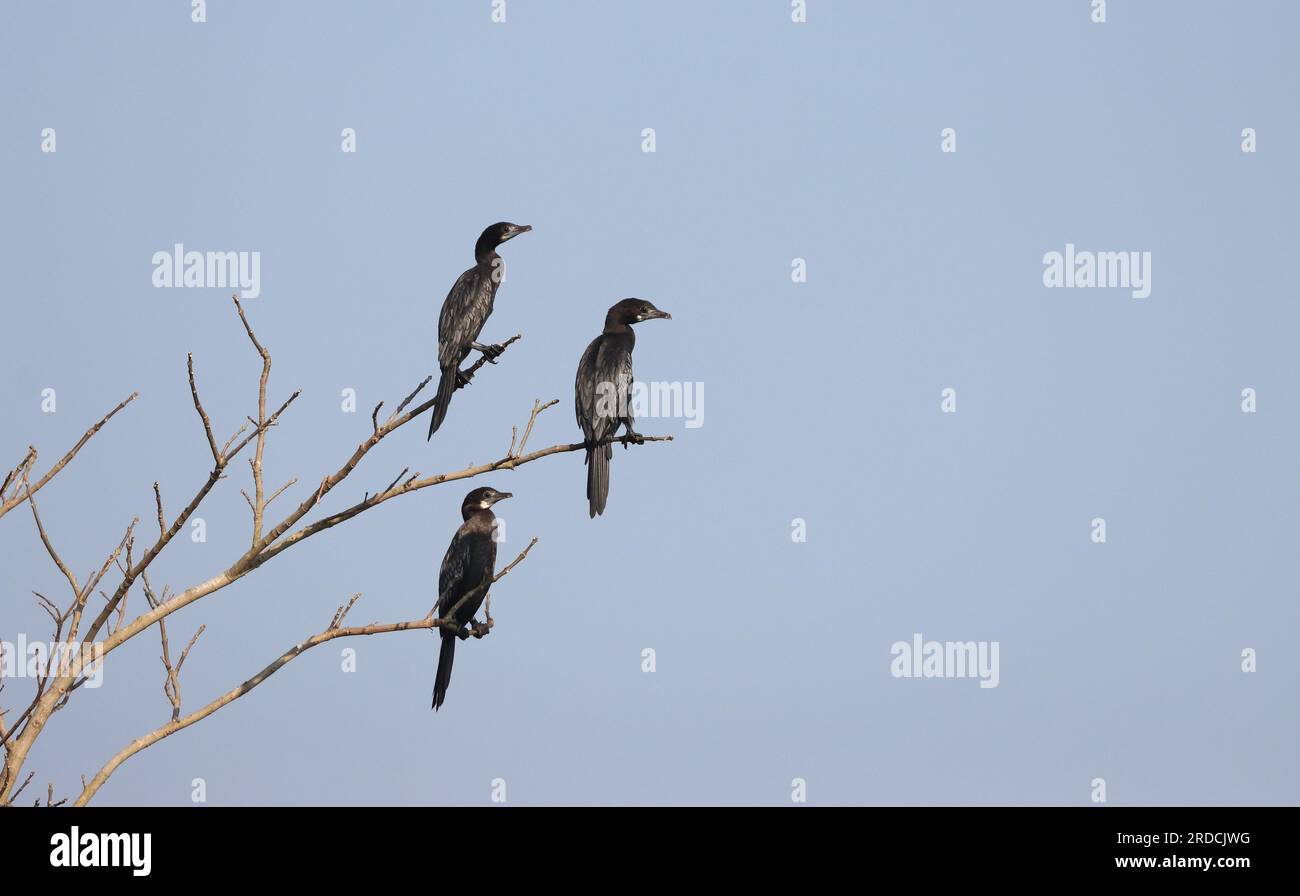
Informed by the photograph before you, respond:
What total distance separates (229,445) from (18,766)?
1447mm

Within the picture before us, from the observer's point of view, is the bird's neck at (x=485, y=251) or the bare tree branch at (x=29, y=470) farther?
the bird's neck at (x=485, y=251)

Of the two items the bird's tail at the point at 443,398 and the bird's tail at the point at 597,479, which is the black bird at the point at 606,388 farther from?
the bird's tail at the point at 443,398

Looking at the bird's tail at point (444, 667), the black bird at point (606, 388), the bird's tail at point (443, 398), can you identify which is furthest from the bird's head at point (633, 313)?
the bird's tail at point (444, 667)

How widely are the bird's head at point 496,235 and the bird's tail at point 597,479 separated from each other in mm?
1972

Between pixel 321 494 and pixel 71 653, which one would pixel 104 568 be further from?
pixel 321 494

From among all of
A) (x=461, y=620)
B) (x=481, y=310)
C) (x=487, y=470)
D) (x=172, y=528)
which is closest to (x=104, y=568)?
(x=172, y=528)

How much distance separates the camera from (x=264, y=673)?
5.69 meters

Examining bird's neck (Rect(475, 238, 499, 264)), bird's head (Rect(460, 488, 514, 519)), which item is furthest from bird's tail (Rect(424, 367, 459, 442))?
bird's neck (Rect(475, 238, 499, 264))

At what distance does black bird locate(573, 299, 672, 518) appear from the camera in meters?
9.52

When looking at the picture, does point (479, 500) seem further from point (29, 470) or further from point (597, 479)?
point (29, 470)

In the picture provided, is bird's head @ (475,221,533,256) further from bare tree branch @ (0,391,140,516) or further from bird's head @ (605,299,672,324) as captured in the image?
bare tree branch @ (0,391,140,516)

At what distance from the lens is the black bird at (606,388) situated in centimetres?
952

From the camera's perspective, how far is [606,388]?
32.9 ft
